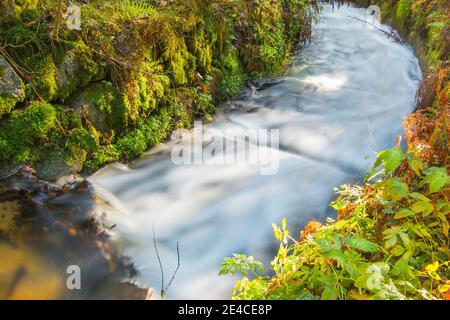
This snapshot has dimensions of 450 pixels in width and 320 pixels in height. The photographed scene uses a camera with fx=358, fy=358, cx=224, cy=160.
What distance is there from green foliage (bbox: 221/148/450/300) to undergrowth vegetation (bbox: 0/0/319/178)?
2743mm

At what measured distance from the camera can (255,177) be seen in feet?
16.3

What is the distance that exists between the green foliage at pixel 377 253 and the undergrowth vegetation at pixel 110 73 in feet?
9.00

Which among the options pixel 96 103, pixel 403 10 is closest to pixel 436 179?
pixel 96 103

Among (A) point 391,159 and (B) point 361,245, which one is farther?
(A) point 391,159

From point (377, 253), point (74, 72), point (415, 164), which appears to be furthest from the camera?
point (74, 72)

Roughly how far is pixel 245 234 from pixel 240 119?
2.70m

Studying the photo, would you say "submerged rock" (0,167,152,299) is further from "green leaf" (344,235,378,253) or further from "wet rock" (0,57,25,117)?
"green leaf" (344,235,378,253)

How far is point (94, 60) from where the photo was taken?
4.52 m

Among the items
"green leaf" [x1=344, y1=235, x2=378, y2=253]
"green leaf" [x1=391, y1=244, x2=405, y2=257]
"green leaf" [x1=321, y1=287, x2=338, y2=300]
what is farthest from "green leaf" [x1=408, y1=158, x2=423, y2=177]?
"green leaf" [x1=321, y1=287, x2=338, y2=300]

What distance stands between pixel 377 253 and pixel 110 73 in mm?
3833

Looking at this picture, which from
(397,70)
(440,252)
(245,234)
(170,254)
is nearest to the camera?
(440,252)

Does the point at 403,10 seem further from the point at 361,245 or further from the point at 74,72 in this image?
the point at 361,245
